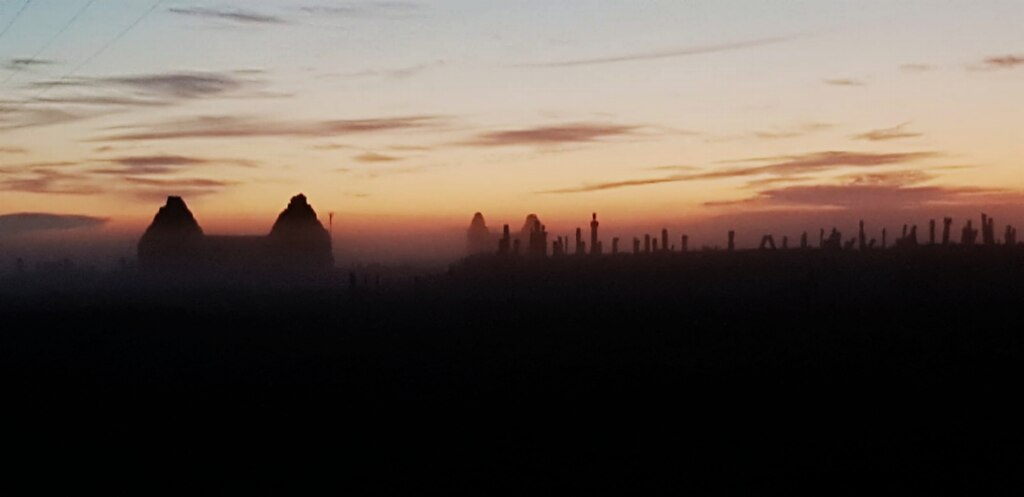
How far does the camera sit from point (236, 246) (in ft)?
526

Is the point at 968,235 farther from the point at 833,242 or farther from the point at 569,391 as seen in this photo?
the point at 569,391

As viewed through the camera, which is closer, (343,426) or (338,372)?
(343,426)

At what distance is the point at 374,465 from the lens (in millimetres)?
25203

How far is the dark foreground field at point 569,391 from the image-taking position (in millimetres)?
24734

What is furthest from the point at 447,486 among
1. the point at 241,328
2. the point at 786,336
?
the point at 241,328

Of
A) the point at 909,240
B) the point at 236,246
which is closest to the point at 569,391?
the point at 909,240

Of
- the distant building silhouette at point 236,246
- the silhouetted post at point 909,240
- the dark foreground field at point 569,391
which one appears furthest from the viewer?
the distant building silhouette at point 236,246

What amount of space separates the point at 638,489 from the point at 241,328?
42.9 m

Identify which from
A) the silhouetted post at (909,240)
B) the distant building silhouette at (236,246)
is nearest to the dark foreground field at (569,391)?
the silhouetted post at (909,240)

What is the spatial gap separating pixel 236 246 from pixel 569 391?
12916cm

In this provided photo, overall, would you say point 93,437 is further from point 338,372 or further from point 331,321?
point 331,321

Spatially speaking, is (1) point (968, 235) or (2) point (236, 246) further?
(2) point (236, 246)

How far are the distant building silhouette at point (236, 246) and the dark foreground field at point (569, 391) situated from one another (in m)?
83.3

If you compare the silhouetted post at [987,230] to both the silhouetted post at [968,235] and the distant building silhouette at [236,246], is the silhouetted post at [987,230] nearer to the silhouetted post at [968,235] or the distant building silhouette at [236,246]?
the silhouetted post at [968,235]
